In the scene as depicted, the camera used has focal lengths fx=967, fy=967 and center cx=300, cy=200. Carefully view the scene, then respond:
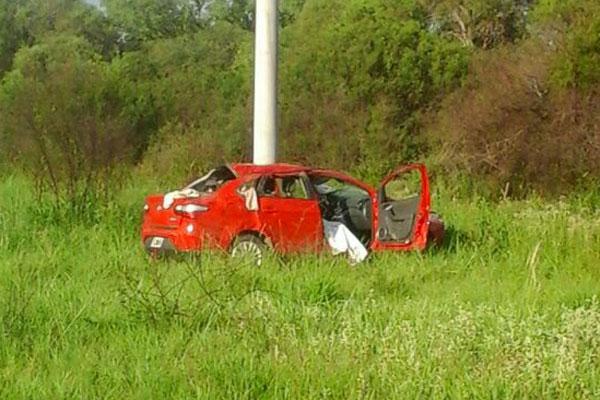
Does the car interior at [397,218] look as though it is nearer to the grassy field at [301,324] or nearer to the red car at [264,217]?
the red car at [264,217]

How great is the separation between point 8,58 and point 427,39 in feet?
71.6

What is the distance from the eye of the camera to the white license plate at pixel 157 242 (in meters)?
9.96

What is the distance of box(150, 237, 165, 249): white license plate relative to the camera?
996cm

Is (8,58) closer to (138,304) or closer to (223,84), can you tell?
(223,84)

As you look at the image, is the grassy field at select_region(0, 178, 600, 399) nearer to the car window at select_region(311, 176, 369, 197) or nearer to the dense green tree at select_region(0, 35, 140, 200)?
the car window at select_region(311, 176, 369, 197)

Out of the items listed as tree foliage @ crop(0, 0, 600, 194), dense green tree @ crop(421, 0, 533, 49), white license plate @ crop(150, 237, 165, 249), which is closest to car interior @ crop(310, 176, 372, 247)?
white license plate @ crop(150, 237, 165, 249)

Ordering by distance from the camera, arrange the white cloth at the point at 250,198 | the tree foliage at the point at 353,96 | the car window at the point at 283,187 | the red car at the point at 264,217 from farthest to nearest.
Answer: the tree foliage at the point at 353,96 < the car window at the point at 283,187 < the white cloth at the point at 250,198 < the red car at the point at 264,217

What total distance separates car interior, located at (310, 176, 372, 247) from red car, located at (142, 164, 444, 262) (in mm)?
27

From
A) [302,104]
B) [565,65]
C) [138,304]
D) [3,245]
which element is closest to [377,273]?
[138,304]

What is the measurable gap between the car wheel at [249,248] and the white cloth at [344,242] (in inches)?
28.8

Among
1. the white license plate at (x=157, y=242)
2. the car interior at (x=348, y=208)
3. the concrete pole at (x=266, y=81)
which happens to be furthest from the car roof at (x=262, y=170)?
the concrete pole at (x=266, y=81)

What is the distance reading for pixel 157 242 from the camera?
32.8 feet

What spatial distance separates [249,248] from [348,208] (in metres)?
1.62

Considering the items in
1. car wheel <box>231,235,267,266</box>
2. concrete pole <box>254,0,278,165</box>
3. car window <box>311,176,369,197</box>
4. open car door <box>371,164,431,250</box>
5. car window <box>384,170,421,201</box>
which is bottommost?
car window <box>384,170,421,201</box>
